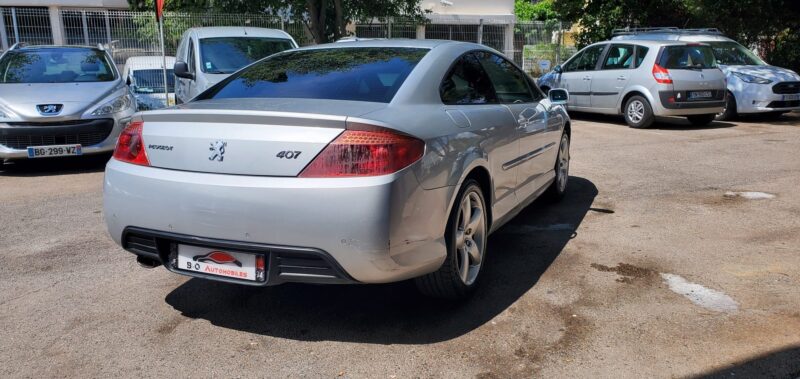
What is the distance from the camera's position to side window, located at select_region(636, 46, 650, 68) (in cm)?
1265

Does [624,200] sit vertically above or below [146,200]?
below

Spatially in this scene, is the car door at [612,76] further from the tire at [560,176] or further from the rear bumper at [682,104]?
the tire at [560,176]

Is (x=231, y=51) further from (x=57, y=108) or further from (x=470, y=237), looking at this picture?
(x=470, y=237)

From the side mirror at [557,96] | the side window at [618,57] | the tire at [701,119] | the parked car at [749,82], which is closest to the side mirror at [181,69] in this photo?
the side mirror at [557,96]

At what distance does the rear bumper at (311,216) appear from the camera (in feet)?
10.4

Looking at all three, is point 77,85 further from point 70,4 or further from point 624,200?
point 70,4

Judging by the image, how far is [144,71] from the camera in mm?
14250

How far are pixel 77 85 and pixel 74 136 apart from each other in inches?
36.5

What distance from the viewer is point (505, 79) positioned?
5.20 metres

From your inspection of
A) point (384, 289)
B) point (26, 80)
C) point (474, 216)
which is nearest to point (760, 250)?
point (474, 216)

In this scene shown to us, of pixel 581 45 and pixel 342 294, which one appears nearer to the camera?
pixel 342 294

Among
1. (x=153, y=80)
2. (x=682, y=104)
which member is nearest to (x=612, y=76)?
(x=682, y=104)

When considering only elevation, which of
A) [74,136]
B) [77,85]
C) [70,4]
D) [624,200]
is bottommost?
[624,200]

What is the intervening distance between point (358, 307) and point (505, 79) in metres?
2.18
